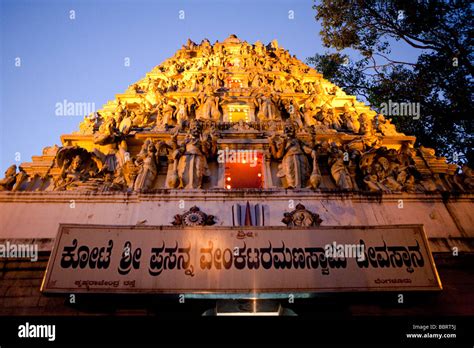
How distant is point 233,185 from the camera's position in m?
13.3

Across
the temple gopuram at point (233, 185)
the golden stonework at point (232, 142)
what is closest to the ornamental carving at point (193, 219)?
the temple gopuram at point (233, 185)

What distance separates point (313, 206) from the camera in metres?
8.96

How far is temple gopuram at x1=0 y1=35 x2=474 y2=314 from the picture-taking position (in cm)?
662

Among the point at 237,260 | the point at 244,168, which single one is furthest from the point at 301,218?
the point at 244,168

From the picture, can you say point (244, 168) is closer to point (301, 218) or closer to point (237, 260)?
point (301, 218)

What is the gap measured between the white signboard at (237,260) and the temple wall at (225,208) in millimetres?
1943

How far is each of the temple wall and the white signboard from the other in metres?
1.94

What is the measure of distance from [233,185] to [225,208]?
4.47 meters

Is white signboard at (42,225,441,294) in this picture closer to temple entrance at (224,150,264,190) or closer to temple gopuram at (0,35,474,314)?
temple gopuram at (0,35,474,314)

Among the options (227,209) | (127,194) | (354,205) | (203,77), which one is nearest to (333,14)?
(203,77)

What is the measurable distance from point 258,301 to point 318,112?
33.3 feet

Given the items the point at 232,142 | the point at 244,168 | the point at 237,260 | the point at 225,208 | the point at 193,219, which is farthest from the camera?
the point at 244,168

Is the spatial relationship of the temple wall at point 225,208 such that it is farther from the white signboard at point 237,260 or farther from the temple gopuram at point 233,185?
the white signboard at point 237,260

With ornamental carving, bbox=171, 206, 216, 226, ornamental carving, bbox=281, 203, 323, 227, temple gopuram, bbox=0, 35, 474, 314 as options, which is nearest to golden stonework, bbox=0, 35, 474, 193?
temple gopuram, bbox=0, 35, 474, 314
